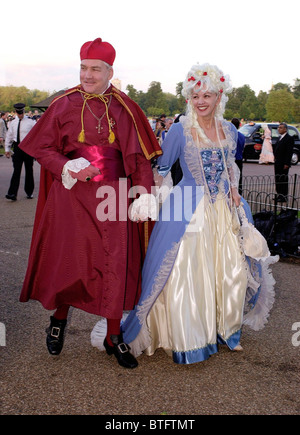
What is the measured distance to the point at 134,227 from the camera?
353 centimetres

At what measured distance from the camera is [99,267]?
3381 mm

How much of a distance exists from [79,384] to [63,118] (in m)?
1.69

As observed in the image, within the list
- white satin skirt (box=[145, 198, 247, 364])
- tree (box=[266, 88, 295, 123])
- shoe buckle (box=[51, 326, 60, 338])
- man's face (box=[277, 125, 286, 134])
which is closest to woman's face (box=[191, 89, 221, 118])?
white satin skirt (box=[145, 198, 247, 364])

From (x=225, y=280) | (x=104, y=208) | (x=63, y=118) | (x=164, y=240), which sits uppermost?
(x=63, y=118)

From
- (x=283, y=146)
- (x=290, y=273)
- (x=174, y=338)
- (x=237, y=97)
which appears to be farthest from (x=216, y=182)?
(x=237, y=97)

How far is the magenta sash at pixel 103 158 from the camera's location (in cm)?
335

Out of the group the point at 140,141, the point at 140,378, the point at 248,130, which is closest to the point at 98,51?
the point at 140,141

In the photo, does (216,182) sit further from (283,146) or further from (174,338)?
(283,146)

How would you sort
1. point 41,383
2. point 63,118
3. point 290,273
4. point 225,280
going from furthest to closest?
point 290,273
point 225,280
point 63,118
point 41,383

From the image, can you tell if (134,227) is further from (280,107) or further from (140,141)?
(280,107)

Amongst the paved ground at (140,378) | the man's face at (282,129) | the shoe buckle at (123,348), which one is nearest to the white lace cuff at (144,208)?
the shoe buckle at (123,348)

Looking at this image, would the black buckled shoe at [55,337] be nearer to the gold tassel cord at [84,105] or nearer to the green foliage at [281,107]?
the gold tassel cord at [84,105]

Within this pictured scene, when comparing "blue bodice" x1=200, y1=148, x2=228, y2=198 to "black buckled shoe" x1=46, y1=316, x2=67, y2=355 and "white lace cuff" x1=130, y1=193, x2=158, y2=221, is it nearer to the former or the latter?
"white lace cuff" x1=130, y1=193, x2=158, y2=221

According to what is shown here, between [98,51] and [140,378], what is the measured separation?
2.11m
